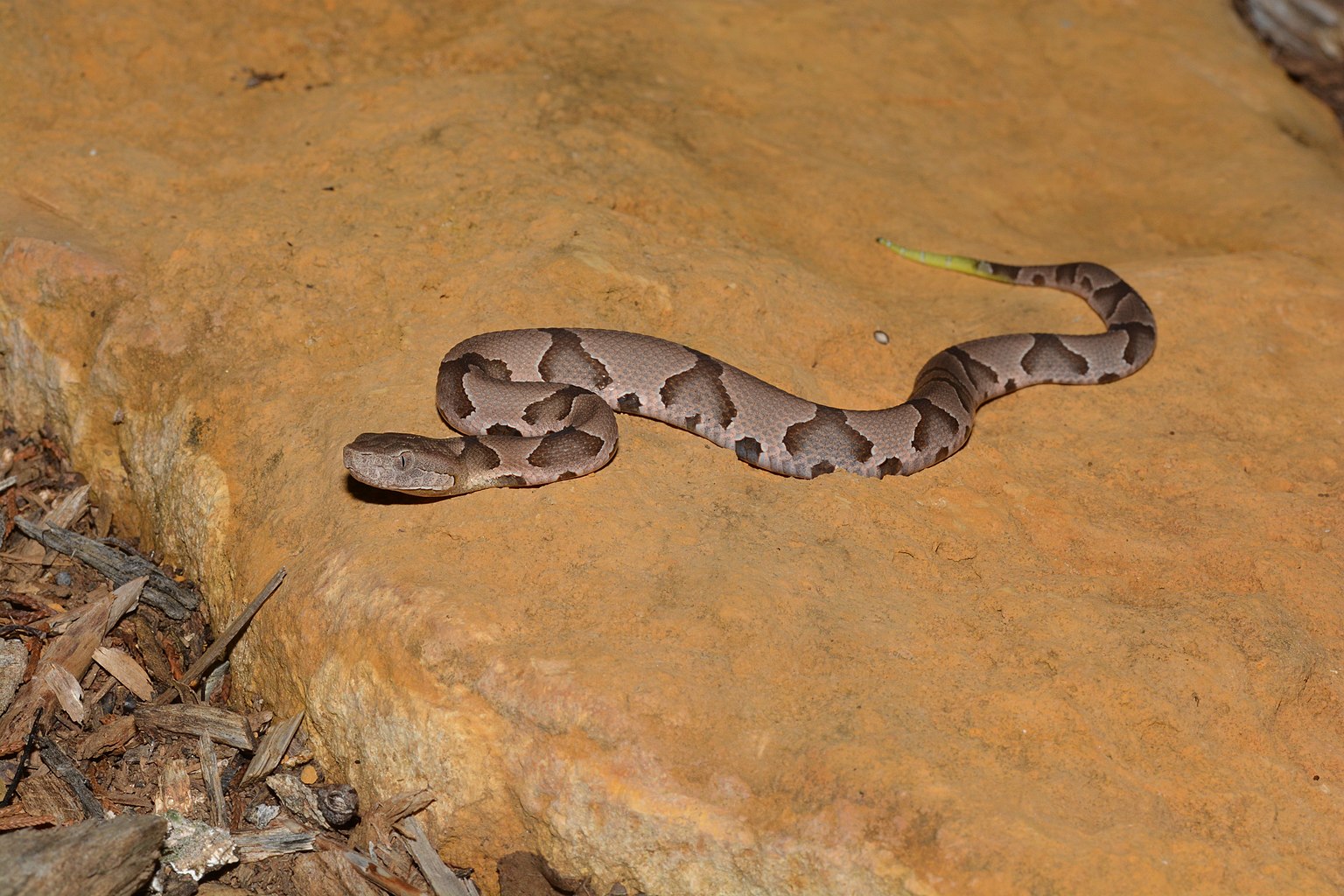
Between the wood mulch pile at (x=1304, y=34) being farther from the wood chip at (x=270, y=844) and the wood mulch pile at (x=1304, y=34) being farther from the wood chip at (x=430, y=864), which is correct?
the wood chip at (x=270, y=844)

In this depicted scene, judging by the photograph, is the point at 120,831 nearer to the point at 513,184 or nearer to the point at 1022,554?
the point at 1022,554

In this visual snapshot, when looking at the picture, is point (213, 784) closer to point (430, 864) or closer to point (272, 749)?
point (272, 749)

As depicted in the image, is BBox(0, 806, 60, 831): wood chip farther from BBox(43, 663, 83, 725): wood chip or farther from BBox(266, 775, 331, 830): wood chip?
BBox(266, 775, 331, 830): wood chip

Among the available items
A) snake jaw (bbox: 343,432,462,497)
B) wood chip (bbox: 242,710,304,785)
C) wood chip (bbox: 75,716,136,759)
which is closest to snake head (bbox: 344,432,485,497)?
snake jaw (bbox: 343,432,462,497)

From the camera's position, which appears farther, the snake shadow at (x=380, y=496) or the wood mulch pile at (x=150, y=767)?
the snake shadow at (x=380, y=496)

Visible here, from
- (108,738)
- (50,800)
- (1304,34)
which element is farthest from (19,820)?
(1304,34)

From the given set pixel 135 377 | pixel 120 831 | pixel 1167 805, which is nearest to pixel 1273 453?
pixel 1167 805

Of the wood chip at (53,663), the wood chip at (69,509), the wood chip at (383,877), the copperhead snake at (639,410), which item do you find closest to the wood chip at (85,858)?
the wood chip at (383,877)
